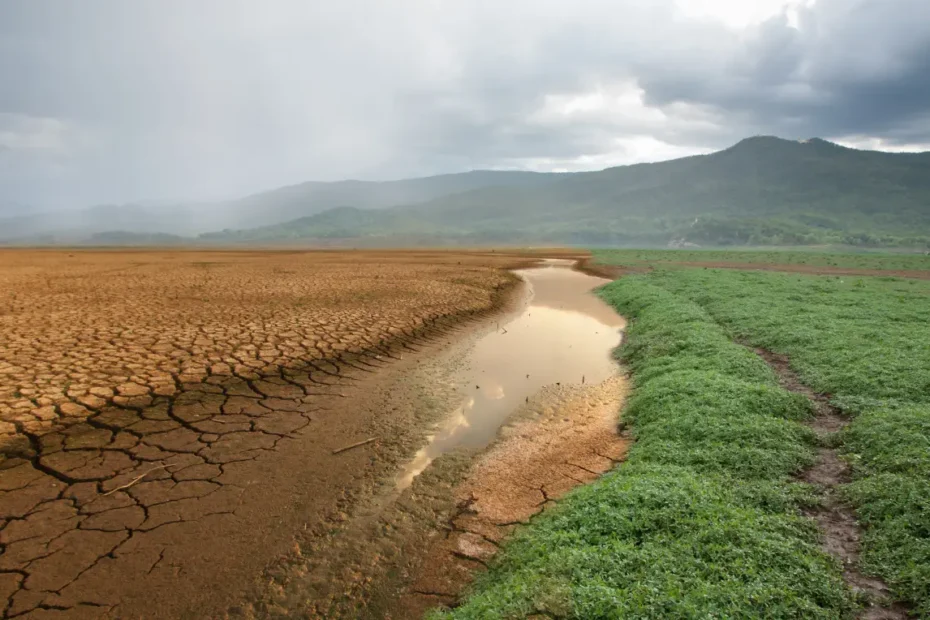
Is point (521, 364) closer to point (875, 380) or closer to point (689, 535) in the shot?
point (875, 380)

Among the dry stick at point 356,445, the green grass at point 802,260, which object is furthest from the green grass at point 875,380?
the green grass at point 802,260

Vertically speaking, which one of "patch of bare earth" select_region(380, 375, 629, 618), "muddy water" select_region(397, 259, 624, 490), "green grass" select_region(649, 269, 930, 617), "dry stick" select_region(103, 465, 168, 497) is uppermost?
"green grass" select_region(649, 269, 930, 617)

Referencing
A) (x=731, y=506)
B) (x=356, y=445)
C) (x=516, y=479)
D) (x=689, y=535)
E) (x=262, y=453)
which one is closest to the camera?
(x=689, y=535)

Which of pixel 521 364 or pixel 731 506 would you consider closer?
pixel 731 506

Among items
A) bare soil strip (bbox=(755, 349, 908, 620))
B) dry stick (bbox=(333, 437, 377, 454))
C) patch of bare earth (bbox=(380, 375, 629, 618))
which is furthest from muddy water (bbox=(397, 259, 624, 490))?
bare soil strip (bbox=(755, 349, 908, 620))

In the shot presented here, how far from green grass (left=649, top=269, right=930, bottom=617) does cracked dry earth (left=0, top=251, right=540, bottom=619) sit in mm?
6015

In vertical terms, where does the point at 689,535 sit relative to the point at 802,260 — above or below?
below

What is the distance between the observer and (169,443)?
689cm

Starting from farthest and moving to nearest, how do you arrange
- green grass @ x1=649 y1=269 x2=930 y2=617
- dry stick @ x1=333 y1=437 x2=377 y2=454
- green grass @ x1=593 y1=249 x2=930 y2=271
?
green grass @ x1=593 y1=249 x2=930 y2=271, dry stick @ x1=333 y1=437 x2=377 y2=454, green grass @ x1=649 y1=269 x2=930 y2=617

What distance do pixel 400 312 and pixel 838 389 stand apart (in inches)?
498

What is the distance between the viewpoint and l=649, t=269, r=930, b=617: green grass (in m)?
4.20

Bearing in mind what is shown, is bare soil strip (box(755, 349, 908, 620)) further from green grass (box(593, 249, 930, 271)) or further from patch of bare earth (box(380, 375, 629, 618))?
green grass (box(593, 249, 930, 271))

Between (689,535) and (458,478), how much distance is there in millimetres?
3098

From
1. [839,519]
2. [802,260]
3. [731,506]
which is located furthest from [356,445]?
[802,260]
